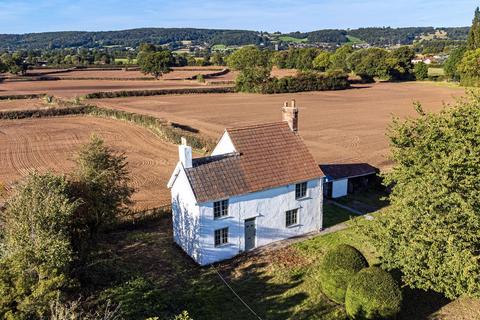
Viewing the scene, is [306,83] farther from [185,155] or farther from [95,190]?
[95,190]

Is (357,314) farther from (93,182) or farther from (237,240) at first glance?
(93,182)

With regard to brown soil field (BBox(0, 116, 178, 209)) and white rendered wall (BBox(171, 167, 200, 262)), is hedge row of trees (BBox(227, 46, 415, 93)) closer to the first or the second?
brown soil field (BBox(0, 116, 178, 209))

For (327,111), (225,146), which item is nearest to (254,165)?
(225,146)

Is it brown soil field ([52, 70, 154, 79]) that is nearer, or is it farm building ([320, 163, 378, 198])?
farm building ([320, 163, 378, 198])

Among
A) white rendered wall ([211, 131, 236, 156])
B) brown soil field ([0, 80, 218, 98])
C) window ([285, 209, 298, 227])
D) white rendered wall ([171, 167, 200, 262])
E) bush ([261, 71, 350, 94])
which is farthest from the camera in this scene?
bush ([261, 71, 350, 94])

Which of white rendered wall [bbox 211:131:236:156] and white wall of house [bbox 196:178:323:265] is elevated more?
white rendered wall [bbox 211:131:236:156]

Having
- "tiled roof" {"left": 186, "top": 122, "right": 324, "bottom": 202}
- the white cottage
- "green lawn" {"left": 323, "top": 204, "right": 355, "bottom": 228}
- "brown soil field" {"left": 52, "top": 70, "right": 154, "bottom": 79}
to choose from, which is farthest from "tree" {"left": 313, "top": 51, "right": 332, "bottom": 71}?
"tiled roof" {"left": 186, "top": 122, "right": 324, "bottom": 202}

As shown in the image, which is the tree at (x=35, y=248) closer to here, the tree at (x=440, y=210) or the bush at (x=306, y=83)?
the tree at (x=440, y=210)

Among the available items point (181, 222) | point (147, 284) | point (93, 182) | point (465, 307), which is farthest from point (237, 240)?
point (465, 307)
